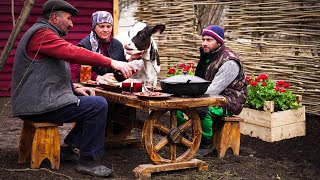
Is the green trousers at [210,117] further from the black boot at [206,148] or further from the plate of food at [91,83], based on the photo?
the plate of food at [91,83]

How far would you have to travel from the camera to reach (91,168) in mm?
5113

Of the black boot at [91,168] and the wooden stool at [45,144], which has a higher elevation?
the wooden stool at [45,144]

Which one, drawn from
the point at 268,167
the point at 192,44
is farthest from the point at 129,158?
the point at 192,44

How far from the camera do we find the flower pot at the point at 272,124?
7020 millimetres

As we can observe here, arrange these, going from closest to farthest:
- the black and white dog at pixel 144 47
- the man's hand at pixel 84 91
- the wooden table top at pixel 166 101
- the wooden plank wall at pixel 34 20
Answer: the wooden table top at pixel 166 101 → the man's hand at pixel 84 91 → the black and white dog at pixel 144 47 → the wooden plank wall at pixel 34 20

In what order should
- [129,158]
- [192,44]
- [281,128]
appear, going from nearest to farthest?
[129,158]
[281,128]
[192,44]

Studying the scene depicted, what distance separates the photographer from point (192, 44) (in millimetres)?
10609

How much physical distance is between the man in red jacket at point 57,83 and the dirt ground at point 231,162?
39cm

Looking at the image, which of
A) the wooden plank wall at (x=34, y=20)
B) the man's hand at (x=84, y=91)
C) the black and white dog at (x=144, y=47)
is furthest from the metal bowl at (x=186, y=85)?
the wooden plank wall at (x=34, y=20)

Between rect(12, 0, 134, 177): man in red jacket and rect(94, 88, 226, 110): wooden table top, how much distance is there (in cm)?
21

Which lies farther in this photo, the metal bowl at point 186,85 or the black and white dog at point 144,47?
the black and white dog at point 144,47

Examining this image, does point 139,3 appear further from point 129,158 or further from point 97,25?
point 129,158

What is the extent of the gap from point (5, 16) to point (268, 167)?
6.84m

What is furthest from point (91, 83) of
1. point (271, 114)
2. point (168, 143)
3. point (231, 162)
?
point (271, 114)
